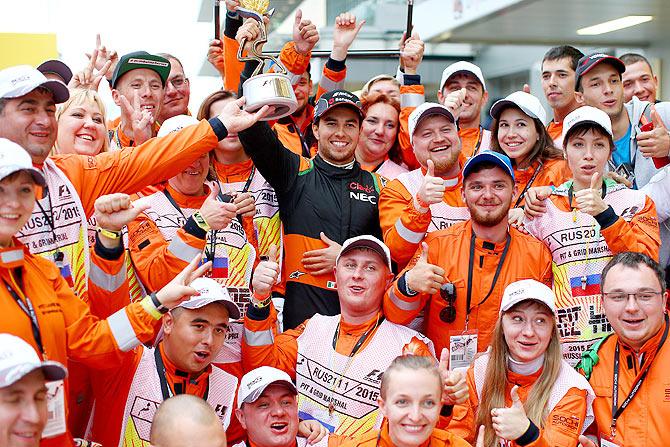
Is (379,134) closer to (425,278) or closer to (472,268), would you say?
(472,268)

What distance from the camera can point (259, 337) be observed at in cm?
478

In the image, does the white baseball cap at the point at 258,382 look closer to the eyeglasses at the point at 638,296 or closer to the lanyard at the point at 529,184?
the eyeglasses at the point at 638,296

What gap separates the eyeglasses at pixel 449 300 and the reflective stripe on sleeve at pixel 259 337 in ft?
3.19

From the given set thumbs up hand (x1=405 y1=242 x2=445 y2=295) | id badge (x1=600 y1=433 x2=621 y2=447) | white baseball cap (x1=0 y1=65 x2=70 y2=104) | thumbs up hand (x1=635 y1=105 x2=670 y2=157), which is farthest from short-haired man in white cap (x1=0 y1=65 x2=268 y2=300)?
thumbs up hand (x1=635 y1=105 x2=670 y2=157)

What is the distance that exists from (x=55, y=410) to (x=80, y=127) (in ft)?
7.00

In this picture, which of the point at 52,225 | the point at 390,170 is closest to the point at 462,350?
the point at 390,170

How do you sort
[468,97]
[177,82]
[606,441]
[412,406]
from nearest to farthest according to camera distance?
[412,406] → [606,441] → [468,97] → [177,82]

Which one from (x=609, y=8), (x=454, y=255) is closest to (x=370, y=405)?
(x=454, y=255)

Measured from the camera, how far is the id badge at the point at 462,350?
4.79 m

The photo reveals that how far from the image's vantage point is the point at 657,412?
430 centimetres

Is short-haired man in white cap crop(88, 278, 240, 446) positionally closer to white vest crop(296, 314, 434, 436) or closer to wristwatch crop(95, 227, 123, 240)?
white vest crop(296, 314, 434, 436)

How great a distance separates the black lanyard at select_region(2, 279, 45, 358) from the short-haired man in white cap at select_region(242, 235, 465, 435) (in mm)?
1444

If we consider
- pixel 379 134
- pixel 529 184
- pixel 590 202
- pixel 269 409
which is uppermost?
pixel 379 134

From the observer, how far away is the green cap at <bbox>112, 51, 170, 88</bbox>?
18.9 feet
